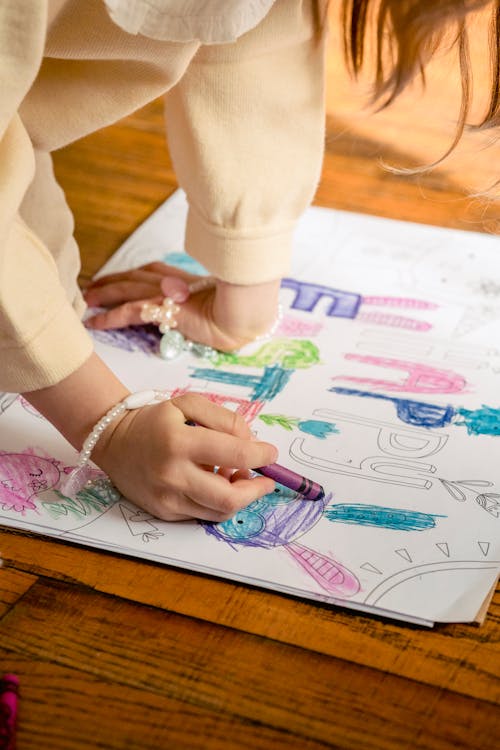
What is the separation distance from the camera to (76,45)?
2.00 feet

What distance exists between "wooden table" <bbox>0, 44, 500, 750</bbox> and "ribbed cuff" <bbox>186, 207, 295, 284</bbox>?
261 millimetres

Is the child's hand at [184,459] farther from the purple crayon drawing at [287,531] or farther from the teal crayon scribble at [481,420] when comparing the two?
the teal crayon scribble at [481,420]

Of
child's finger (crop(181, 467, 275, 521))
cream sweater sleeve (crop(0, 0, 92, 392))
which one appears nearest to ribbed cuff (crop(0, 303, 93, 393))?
cream sweater sleeve (crop(0, 0, 92, 392))

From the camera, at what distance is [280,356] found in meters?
0.75

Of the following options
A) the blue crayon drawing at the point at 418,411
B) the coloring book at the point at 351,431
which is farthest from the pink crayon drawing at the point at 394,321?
the blue crayon drawing at the point at 418,411

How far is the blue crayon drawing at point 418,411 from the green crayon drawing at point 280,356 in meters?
0.05

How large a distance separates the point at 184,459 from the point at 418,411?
0.64ft

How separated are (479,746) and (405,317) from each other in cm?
40

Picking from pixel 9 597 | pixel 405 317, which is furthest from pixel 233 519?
pixel 405 317

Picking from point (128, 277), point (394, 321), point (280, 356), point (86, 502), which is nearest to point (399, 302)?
point (394, 321)

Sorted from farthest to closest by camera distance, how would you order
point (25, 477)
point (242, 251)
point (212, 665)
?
point (242, 251), point (25, 477), point (212, 665)

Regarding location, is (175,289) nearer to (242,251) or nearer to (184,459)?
(242,251)

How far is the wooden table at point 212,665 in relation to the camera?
471 millimetres

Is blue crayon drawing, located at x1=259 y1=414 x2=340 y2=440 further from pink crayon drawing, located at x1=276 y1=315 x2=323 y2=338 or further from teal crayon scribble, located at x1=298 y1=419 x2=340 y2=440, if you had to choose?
pink crayon drawing, located at x1=276 y1=315 x2=323 y2=338
